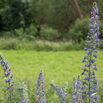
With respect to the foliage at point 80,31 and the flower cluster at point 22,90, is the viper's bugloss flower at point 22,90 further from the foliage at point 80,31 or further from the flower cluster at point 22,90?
the foliage at point 80,31

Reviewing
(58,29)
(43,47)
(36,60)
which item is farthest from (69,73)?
(58,29)

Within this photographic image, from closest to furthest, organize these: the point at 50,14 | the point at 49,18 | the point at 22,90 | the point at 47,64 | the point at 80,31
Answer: the point at 22,90, the point at 47,64, the point at 80,31, the point at 50,14, the point at 49,18

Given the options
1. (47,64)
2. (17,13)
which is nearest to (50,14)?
(17,13)

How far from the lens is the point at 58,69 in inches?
327

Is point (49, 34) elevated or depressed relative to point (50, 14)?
depressed

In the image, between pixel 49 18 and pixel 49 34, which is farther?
pixel 49 18

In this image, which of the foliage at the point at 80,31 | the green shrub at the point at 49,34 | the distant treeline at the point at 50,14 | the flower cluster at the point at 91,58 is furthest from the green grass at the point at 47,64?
the distant treeline at the point at 50,14

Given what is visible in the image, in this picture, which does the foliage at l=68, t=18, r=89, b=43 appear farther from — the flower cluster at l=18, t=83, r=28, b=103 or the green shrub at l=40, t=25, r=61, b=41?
the flower cluster at l=18, t=83, r=28, b=103

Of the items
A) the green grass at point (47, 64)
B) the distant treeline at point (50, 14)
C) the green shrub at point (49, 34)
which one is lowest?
the green grass at point (47, 64)

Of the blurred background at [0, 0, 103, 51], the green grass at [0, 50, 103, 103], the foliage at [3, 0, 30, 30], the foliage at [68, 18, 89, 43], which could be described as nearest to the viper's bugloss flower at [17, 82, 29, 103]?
the green grass at [0, 50, 103, 103]

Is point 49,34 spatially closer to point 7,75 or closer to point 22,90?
point 7,75

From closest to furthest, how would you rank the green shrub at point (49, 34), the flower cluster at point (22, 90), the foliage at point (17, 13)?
the flower cluster at point (22, 90) < the green shrub at point (49, 34) < the foliage at point (17, 13)

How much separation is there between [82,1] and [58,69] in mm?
12728

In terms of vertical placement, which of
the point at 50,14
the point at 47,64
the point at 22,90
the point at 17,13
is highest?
the point at 17,13
